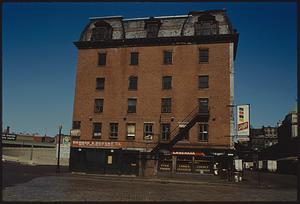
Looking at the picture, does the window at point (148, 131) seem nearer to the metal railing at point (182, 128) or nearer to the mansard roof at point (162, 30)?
the metal railing at point (182, 128)

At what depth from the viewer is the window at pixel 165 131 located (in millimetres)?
35188

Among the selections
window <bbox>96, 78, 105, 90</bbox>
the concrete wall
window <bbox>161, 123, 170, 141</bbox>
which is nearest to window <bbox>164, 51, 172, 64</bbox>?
window <bbox>161, 123, 170, 141</bbox>

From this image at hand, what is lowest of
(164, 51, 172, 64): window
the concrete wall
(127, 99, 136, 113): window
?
the concrete wall

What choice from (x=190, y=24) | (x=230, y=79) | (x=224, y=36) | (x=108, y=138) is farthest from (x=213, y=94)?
(x=108, y=138)

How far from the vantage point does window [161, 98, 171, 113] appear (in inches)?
1411

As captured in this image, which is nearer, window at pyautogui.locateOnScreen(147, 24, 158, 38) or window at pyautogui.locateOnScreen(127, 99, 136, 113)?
window at pyautogui.locateOnScreen(127, 99, 136, 113)

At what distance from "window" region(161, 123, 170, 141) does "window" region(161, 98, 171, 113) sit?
1560mm

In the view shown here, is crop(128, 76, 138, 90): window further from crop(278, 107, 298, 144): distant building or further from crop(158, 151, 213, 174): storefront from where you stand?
crop(278, 107, 298, 144): distant building

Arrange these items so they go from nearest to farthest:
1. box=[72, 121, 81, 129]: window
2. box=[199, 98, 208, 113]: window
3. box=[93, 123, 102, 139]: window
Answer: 1. box=[199, 98, 208, 113]: window
2. box=[93, 123, 102, 139]: window
3. box=[72, 121, 81, 129]: window

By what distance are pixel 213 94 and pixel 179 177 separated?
374 inches

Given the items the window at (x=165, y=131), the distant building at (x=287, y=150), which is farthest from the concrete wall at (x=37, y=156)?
the distant building at (x=287, y=150)

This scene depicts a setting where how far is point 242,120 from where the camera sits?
3228 centimetres

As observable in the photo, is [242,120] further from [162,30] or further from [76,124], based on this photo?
[76,124]

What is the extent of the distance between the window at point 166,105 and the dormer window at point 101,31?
10498 millimetres
